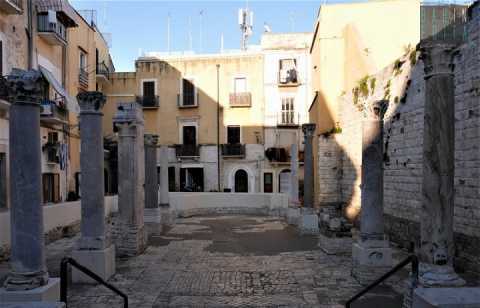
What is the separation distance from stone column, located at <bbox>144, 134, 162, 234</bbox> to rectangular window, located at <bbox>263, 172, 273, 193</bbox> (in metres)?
15.8

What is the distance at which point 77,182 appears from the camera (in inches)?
882

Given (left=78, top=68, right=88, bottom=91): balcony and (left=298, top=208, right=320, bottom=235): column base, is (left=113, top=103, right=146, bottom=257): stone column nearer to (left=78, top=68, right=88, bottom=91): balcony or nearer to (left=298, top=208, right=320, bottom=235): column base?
(left=298, top=208, right=320, bottom=235): column base

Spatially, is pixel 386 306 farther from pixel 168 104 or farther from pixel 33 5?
pixel 168 104

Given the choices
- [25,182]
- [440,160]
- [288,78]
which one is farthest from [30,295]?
[288,78]

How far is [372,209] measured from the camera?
823cm

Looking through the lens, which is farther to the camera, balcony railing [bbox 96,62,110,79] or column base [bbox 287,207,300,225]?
balcony railing [bbox 96,62,110,79]

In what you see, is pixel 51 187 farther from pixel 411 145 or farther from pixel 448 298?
pixel 448 298

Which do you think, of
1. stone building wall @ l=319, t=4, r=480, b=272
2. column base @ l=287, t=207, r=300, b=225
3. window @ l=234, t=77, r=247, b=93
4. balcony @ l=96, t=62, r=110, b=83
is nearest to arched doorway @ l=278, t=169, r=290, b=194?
window @ l=234, t=77, r=247, b=93

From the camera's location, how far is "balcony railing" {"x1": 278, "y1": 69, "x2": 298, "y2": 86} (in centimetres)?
2886

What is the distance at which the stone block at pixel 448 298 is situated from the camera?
3.86 metres

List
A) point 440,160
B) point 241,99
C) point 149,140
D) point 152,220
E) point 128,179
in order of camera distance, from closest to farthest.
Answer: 1. point 440,160
2. point 128,179
3. point 152,220
4. point 149,140
5. point 241,99

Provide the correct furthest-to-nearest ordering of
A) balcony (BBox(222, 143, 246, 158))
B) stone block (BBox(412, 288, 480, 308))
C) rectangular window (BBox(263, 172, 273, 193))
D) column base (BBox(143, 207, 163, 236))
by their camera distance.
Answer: rectangular window (BBox(263, 172, 273, 193))
balcony (BBox(222, 143, 246, 158))
column base (BBox(143, 207, 163, 236))
stone block (BBox(412, 288, 480, 308))

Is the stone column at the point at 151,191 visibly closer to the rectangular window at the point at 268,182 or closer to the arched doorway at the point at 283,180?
the rectangular window at the point at 268,182

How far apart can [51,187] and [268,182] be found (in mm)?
14522
